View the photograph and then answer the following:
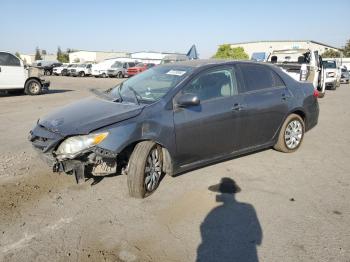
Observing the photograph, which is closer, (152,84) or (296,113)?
(152,84)

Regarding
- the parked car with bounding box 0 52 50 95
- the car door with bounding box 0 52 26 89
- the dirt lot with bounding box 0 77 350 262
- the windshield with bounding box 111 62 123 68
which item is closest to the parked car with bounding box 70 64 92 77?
the windshield with bounding box 111 62 123 68

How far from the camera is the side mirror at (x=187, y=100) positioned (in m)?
4.24

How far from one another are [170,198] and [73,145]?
4.36 ft

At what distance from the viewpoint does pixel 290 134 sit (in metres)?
6.06

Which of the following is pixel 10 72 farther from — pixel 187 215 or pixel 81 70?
pixel 81 70

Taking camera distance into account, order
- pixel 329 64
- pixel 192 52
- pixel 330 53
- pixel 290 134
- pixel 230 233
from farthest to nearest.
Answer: pixel 330 53 < pixel 192 52 < pixel 329 64 < pixel 290 134 < pixel 230 233

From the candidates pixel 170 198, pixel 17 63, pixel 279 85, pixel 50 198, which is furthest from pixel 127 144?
pixel 17 63

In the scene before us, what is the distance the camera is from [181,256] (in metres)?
3.08

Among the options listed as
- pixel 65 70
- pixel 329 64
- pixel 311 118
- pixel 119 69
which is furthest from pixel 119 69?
pixel 311 118

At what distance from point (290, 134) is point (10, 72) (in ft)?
39.9

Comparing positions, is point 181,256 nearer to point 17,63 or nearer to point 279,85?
point 279,85

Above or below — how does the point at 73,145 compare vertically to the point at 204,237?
above

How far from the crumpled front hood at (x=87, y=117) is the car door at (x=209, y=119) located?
0.66 metres

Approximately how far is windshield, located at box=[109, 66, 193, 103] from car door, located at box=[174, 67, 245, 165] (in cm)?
24
